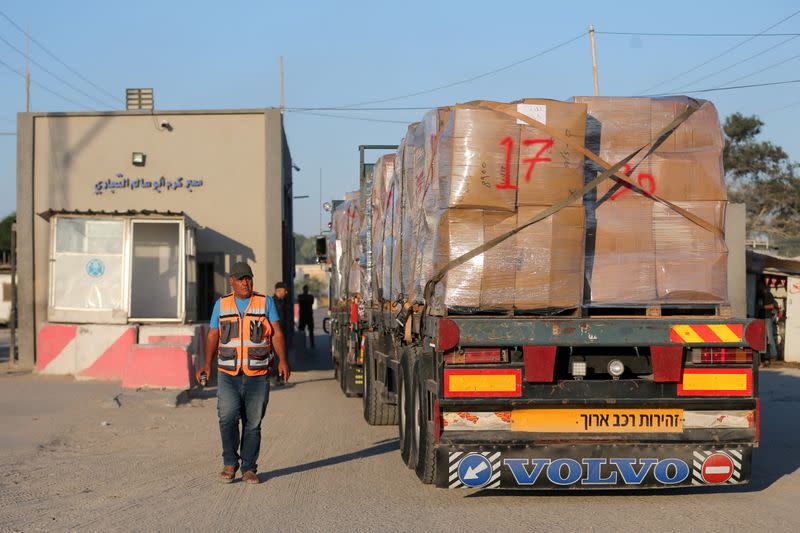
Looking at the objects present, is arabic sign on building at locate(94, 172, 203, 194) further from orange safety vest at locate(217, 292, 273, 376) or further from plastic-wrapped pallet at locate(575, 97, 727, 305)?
plastic-wrapped pallet at locate(575, 97, 727, 305)

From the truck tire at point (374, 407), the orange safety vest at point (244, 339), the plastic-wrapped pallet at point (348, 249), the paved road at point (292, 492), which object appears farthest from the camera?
the plastic-wrapped pallet at point (348, 249)

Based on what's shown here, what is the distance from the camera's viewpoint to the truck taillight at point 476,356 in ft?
24.3

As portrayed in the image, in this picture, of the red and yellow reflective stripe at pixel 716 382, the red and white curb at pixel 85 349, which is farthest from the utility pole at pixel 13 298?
the red and yellow reflective stripe at pixel 716 382

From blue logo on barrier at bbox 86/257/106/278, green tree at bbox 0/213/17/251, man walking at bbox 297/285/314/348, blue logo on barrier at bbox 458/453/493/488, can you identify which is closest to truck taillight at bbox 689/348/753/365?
blue logo on barrier at bbox 458/453/493/488

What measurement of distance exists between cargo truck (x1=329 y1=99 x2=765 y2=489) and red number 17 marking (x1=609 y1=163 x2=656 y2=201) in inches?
7.4

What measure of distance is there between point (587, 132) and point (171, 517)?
418 cm

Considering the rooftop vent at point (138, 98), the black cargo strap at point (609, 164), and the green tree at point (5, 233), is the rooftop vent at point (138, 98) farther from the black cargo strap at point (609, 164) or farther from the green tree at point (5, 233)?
the green tree at point (5, 233)

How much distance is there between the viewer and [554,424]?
295 inches

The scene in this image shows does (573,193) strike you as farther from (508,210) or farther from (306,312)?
(306,312)

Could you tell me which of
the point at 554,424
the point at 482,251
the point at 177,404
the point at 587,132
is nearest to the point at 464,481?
the point at 554,424

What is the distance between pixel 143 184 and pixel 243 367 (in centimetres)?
1606

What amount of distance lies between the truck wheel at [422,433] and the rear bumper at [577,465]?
9.9 inches

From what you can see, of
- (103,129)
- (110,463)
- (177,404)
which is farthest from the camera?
(103,129)

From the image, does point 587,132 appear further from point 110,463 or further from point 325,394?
point 325,394
